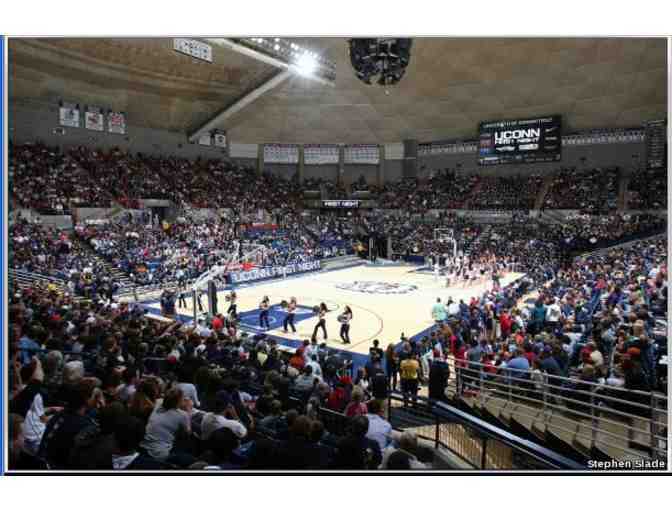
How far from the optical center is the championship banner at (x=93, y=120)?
29.8 m

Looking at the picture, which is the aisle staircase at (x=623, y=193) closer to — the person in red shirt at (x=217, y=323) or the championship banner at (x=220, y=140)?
the person in red shirt at (x=217, y=323)

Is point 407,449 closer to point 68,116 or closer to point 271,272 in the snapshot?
point 271,272

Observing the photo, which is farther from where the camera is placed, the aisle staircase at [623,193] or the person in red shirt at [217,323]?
the aisle staircase at [623,193]

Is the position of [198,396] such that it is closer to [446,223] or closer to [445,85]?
[445,85]

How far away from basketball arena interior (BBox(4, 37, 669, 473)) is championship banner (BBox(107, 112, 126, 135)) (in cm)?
13

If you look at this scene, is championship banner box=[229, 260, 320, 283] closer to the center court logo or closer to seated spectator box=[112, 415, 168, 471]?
the center court logo

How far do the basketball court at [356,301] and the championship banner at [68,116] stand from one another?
1695 centimetres

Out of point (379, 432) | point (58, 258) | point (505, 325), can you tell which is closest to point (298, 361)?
point (379, 432)

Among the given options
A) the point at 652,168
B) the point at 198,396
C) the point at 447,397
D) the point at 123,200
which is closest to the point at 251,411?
the point at 198,396

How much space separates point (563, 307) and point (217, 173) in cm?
3105

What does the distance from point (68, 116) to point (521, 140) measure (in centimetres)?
3019

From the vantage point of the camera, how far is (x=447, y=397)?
7383mm

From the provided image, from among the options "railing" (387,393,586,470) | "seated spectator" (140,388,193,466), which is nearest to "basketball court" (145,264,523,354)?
"railing" (387,393,586,470)

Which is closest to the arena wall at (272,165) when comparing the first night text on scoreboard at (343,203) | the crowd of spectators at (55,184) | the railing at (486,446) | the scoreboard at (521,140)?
the crowd of spectators at (55,184)
